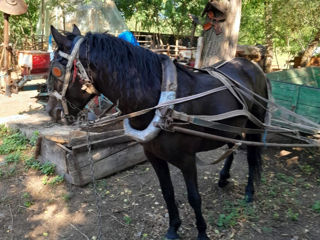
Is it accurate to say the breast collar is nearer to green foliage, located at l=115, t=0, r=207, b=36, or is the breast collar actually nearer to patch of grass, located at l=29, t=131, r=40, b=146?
patch of grass, located at l=29, t=131, r=40, b=146

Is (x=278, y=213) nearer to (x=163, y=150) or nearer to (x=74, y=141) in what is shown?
(x=163, y=150)

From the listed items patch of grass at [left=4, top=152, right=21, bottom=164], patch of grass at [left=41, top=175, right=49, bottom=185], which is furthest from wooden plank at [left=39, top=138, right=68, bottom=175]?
patch of grass at [left=4, top=152, right=21, bottom=164]

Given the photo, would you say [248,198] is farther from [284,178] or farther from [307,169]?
[307,169]

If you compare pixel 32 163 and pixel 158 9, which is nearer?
pixel 32 163

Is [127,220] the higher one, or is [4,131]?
[4,131]

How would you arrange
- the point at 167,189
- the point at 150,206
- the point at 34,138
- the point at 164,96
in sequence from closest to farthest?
the point at 164,96 → the point at 167,189 → the point at 150,206 → the point at 34,138

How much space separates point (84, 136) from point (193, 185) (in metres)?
1.86

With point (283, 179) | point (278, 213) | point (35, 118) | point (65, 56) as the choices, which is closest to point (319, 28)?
point (283, 179)

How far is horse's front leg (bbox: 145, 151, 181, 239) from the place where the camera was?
2440 millimetres

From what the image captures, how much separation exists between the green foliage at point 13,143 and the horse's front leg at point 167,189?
3.11m

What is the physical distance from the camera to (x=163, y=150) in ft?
6.79

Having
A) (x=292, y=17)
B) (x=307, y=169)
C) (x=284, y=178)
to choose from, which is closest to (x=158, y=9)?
(x=292, y=17)

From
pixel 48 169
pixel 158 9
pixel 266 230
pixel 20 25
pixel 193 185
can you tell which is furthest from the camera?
pixel 158 9

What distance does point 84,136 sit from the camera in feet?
11.7
